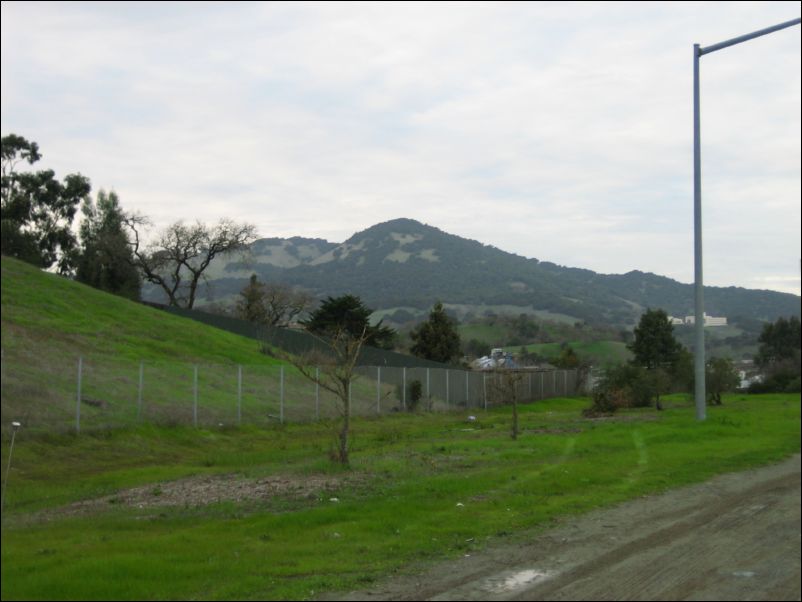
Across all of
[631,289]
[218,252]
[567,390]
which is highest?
[218,252]

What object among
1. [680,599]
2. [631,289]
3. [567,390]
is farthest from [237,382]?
[567,390]

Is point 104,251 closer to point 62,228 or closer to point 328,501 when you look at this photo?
point 62,228

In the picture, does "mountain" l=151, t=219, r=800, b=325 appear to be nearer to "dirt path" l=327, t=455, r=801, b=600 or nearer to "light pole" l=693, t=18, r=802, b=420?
"light pole" l=693, t=18, r=802, b=420

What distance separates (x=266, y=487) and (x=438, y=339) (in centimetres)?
5407

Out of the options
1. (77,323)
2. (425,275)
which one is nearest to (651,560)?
(77,323)

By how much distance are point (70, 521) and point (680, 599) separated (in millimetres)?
7582

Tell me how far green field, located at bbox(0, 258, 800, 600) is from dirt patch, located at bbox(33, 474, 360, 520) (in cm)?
5

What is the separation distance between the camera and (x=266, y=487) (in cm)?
1384

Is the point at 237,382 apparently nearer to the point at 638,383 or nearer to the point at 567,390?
the point at 638,383

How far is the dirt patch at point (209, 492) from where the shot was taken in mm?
12281

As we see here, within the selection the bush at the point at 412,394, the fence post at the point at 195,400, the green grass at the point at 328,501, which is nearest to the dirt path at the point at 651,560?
the green grass at the point at 328,501

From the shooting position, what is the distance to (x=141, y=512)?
11.6 meters

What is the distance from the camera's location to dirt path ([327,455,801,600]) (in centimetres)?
711

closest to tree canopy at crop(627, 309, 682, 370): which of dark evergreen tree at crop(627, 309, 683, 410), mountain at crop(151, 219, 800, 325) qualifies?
dark evergreen tree at crop(627, 309, 683, 410)
